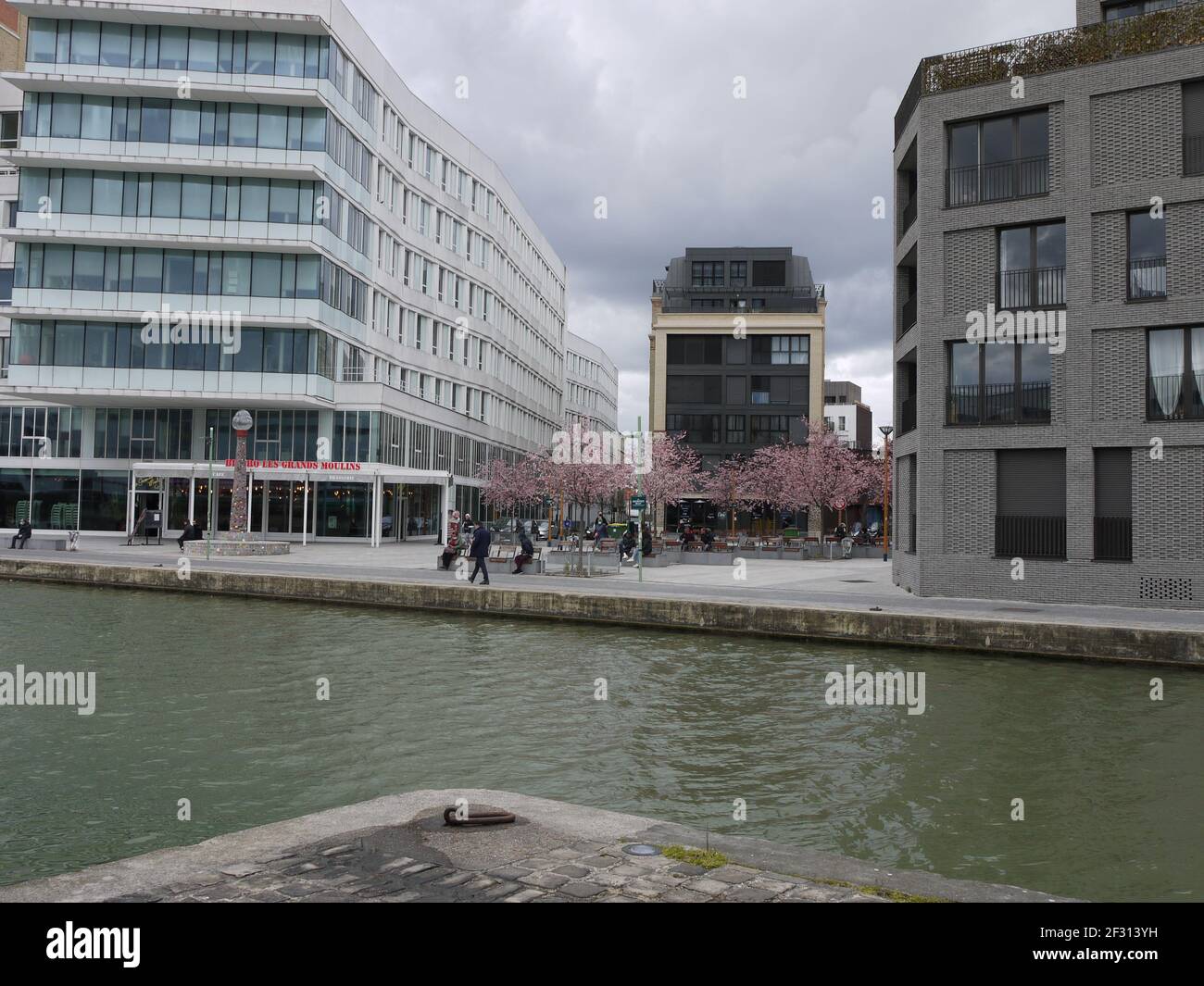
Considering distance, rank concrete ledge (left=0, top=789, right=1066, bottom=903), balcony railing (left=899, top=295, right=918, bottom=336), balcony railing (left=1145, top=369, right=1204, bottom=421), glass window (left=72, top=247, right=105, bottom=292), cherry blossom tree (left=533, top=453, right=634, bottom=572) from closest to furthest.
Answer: concrete ledge (left=0, top=789, right=1066, bottom=903)
balcony railing (left=1145, top=369, right=1204, bottom=421)
balcony railing (left=899, top=295, right=918, bottom=336)
cherry blossom tree (left=533, top=453, right=634, bottom=572)
glass window (left=72, top=247, right=105, bottom=292)

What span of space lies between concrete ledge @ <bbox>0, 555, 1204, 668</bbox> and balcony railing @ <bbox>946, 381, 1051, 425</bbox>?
7.60 metres

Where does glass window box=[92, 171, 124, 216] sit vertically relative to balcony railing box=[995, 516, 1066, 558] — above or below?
above

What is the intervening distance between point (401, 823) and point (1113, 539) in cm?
2063

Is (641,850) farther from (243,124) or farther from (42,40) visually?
(42,40)

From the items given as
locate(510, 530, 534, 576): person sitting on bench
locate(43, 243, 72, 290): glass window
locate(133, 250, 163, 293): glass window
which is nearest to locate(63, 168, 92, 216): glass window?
locate(43, 243, 72, 290): glass window

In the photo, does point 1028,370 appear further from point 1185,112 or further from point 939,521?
point 1185,112

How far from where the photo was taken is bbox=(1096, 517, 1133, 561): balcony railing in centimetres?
2253

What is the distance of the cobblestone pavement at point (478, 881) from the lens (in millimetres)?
4867

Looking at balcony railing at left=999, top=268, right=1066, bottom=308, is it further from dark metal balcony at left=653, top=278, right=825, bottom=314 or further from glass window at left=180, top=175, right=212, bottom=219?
dark metal balcony at left=653, top=278, right=825, bottom=314

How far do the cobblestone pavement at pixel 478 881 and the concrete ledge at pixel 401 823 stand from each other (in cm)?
14

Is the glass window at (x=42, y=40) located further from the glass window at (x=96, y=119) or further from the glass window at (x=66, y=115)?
the glass window at (x=96, y=119)

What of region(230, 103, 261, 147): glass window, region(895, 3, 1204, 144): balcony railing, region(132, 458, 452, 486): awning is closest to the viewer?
region(895, 3, 1204, 144): balcony railing
